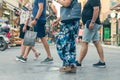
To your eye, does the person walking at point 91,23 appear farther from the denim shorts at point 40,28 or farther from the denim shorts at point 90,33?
the denim shorts at point 40,28

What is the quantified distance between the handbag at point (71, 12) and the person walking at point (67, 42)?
0.08 meters

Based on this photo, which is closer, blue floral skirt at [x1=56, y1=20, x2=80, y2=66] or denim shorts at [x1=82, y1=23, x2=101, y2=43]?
blue floral skirt at [x1=56, y1=20, x2=80, y2=66]

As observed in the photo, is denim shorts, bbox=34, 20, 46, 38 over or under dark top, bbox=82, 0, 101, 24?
under

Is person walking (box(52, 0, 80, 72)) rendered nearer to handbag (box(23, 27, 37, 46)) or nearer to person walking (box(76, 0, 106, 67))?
person walking (box(76, 0, 106, 67))

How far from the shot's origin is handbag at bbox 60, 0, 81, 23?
8196mm

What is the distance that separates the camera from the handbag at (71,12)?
323 inches

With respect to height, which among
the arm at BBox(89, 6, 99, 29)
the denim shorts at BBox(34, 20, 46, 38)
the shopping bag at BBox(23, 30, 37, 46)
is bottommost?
the shopping bag at BBox(23, 30, 37, 46)

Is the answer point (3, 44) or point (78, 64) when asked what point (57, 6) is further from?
point (3, 44)

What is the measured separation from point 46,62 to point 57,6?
2.00m

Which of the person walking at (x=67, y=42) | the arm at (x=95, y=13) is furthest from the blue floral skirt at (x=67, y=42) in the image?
the arm at (x=95, y=13)

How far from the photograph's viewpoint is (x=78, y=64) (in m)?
9.38

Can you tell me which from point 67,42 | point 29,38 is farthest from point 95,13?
point 29,38

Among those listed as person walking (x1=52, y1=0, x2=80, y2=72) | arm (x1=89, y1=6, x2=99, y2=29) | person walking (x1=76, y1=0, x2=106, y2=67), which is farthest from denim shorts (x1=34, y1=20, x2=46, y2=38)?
person walking (x1=52, y1=0, x2=80, y2=72)

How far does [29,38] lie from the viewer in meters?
10.4
